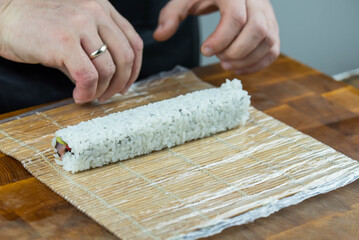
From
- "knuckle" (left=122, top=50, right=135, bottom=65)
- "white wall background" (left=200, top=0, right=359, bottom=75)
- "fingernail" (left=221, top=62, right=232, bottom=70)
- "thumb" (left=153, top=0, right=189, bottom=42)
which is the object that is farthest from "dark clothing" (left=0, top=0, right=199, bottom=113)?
"white wall background" (left=200, top=0, right=359, bottom=75)

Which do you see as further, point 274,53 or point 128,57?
point 274,53

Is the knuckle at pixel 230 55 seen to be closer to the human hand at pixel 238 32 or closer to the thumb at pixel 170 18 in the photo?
the human hand at pixel 238 32

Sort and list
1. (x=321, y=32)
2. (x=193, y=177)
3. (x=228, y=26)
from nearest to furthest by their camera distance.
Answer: (x=193, y=177) → (x=228, y=26) → (x=321, y=32)

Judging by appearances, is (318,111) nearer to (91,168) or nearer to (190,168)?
(190,168)

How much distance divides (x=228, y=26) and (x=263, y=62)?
19 centimetres

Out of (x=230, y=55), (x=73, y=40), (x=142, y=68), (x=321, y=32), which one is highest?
(x=73, y=40)

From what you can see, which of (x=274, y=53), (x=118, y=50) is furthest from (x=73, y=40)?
(x=274, y=53)

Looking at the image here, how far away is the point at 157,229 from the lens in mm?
854

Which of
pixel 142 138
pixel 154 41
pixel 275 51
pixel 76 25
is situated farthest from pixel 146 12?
pixel 142 138

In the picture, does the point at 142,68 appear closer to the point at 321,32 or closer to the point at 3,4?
the point at 3,4

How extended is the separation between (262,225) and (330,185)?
18 centimetres

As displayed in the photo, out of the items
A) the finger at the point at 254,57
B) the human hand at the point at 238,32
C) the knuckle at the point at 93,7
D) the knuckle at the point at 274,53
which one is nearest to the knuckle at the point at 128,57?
the knuckle at the point at 93,7

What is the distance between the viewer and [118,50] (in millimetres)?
1214

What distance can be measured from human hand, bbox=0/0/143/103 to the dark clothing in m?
0.21
